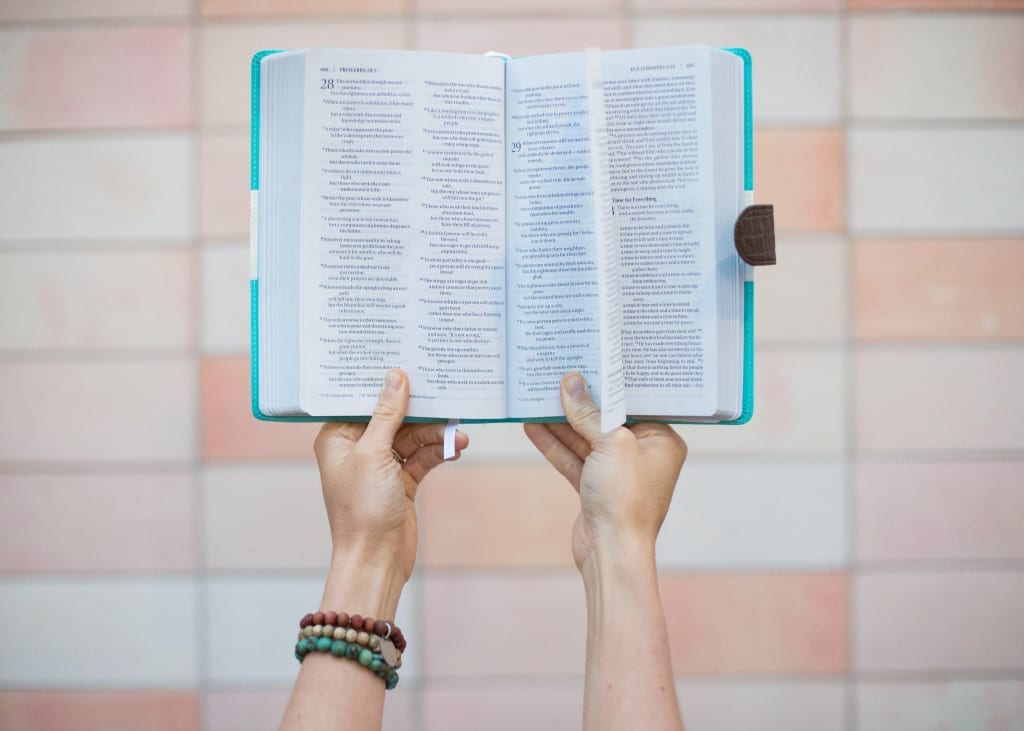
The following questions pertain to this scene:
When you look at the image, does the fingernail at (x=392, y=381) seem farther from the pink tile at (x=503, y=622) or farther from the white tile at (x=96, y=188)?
the white tile at (x=96, y=188)

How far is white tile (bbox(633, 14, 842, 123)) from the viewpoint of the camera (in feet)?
4.27

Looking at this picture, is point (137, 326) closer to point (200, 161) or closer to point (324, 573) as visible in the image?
point (200, 161)

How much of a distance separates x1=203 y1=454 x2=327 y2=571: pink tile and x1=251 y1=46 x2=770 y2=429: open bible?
56cm

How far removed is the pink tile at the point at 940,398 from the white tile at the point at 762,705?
1.59 ft

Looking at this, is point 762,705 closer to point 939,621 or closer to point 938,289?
point 939,621

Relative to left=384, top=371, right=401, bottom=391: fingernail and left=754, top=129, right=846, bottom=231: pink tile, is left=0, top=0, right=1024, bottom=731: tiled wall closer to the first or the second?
left=754, top=129, right=846, bottom=231: pink tile

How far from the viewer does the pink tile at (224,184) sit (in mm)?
1312

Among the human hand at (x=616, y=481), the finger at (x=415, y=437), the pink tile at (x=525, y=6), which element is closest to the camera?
the human hand at (x=616, y=481)

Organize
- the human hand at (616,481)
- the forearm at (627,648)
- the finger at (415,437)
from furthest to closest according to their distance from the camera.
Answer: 1. the finger at (415,437)
2. the human hand at (616,481)
3. the forearm at (627,648)

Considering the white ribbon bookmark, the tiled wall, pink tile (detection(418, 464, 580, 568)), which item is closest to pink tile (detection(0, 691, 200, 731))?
the tiled wall

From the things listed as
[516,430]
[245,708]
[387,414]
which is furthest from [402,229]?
[245,708]

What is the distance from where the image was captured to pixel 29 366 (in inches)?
53.2

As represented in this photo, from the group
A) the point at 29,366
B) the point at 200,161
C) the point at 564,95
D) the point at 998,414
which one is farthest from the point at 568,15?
the point at 29,366

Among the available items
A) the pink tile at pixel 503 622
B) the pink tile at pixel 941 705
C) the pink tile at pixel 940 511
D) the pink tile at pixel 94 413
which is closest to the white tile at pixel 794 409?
the pink tile at pixel 940 511
